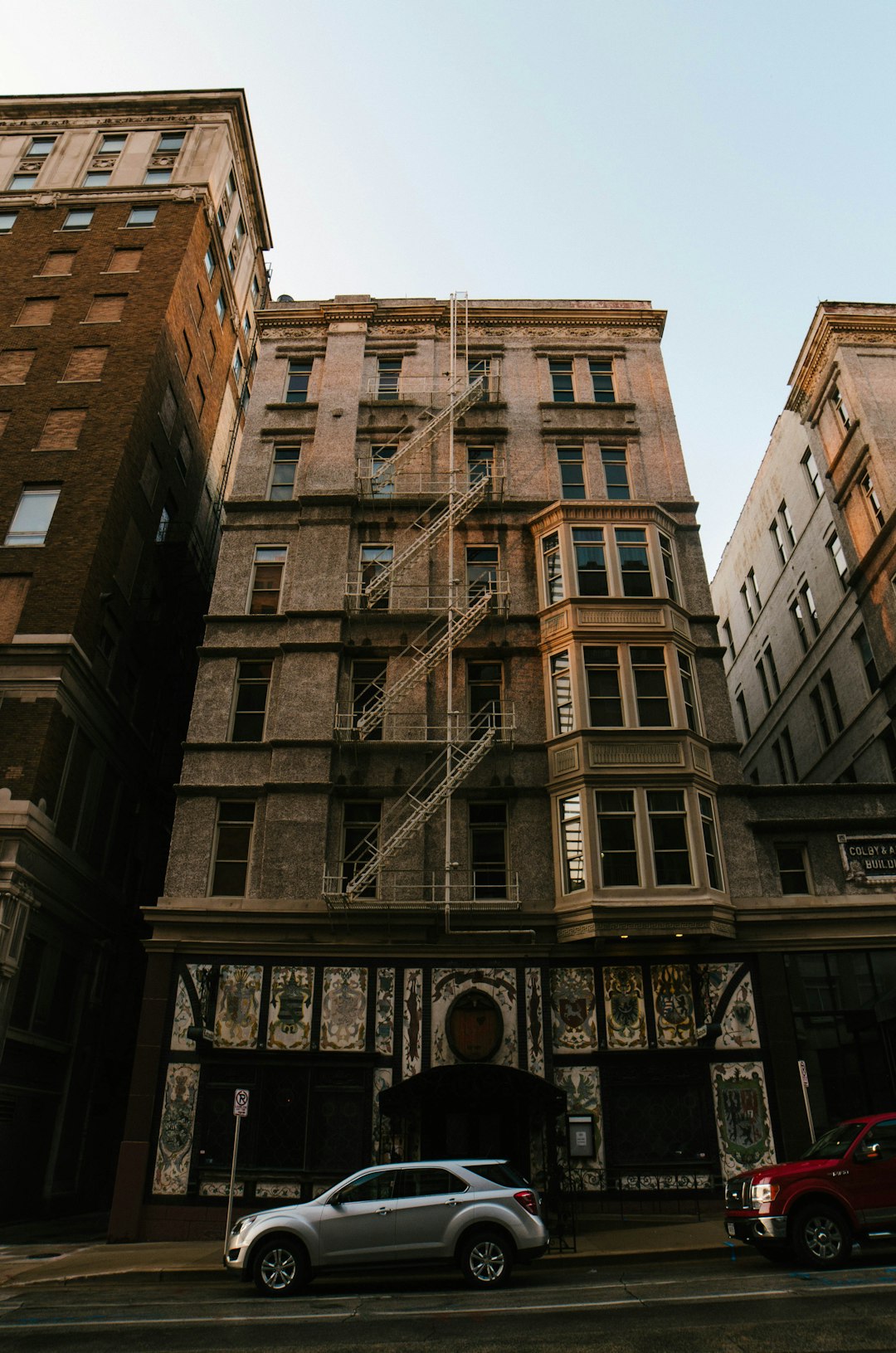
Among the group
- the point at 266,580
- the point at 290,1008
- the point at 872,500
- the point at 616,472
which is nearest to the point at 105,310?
the point at 266,580

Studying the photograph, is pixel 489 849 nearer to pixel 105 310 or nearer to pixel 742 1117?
pixel 742 1117

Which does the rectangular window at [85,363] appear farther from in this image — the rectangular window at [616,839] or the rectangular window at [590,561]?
the rectangular window at [616,839]

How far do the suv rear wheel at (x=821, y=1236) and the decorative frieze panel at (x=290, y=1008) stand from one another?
11.5 metres

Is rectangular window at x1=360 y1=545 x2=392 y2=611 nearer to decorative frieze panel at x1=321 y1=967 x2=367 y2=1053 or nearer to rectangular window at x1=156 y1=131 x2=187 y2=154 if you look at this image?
decorative frieze panel at x1=321 y1=967 x2=367 y2=1053

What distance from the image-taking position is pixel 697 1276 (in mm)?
12242

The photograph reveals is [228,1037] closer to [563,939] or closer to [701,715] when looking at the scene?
[563,939]

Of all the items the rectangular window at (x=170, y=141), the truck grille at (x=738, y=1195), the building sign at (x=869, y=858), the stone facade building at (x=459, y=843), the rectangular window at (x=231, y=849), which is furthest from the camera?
the rectangular window at (x=170, y=141)

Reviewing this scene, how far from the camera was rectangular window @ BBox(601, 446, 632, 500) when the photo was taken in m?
29.2

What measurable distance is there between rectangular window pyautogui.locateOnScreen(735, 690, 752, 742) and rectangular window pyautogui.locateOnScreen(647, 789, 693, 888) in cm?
2308

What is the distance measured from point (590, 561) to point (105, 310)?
68.9 feet

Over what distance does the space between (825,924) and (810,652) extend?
1708 centimetres

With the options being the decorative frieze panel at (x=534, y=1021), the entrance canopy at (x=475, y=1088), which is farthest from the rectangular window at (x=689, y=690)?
the entrance canopy at (x=475, y=1088)

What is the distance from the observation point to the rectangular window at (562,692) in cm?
2406

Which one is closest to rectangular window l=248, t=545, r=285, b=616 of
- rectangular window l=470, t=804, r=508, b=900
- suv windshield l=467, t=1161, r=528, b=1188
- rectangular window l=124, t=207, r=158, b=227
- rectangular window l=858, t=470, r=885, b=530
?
rectangular window l=470, t=804, r=508, b=900
